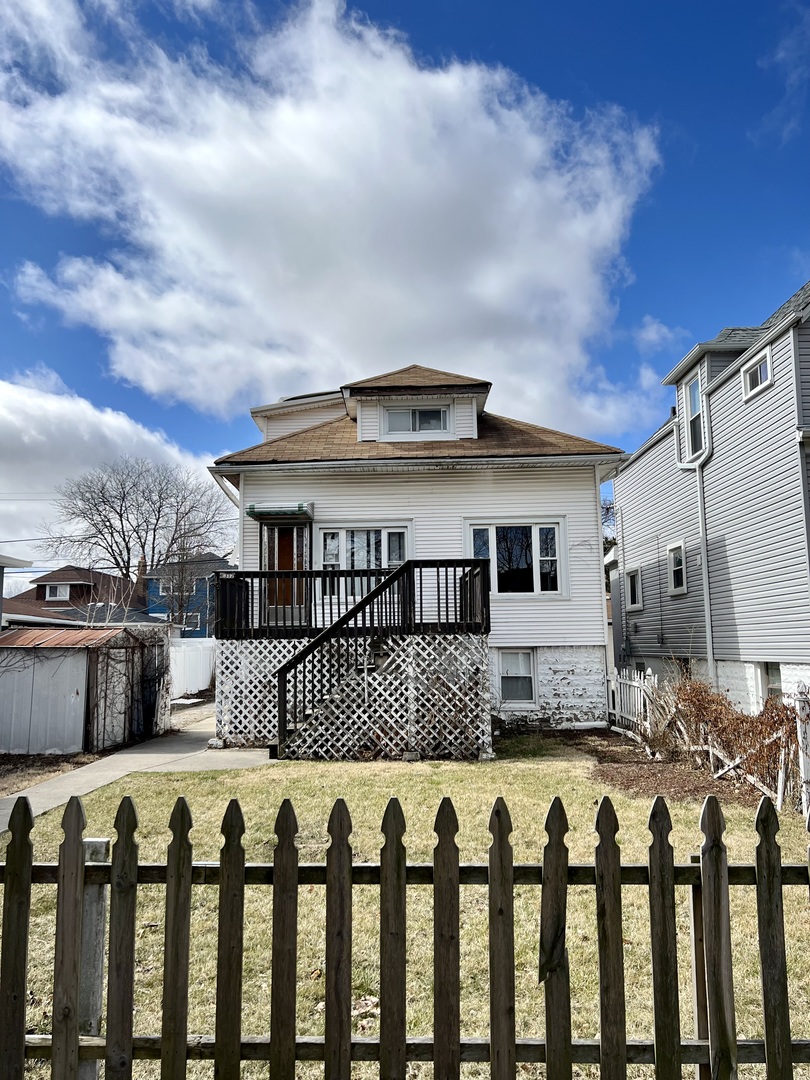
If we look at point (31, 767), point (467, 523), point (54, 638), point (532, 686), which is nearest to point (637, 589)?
point (532, 686)

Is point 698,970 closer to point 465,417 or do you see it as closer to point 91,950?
point 91,950

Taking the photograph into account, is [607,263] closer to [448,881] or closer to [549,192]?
[549,192]

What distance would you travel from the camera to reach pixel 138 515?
3912 cm

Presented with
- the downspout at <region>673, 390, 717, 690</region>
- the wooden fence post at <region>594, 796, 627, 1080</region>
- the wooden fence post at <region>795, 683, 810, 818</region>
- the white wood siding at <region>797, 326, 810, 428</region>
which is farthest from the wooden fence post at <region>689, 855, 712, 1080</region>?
the downspout at <region>673, 390, 717, 690</region>

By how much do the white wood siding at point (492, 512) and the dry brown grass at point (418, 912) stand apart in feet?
21.1

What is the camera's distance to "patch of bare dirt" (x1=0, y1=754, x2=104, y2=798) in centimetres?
927

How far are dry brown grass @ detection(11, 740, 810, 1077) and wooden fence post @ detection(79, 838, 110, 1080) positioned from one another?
752mm

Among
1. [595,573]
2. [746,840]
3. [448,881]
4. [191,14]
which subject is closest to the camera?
[448,881]

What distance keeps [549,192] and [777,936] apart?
43.9ft

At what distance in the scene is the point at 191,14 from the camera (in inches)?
366

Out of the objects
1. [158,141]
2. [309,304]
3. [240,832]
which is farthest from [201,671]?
[240,832]

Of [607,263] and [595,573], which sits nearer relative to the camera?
[595,573]

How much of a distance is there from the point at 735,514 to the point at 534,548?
441 centimetres

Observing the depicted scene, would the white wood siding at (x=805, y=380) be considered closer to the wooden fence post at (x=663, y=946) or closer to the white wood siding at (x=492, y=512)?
the white wood siding at (x=492, y=512)
